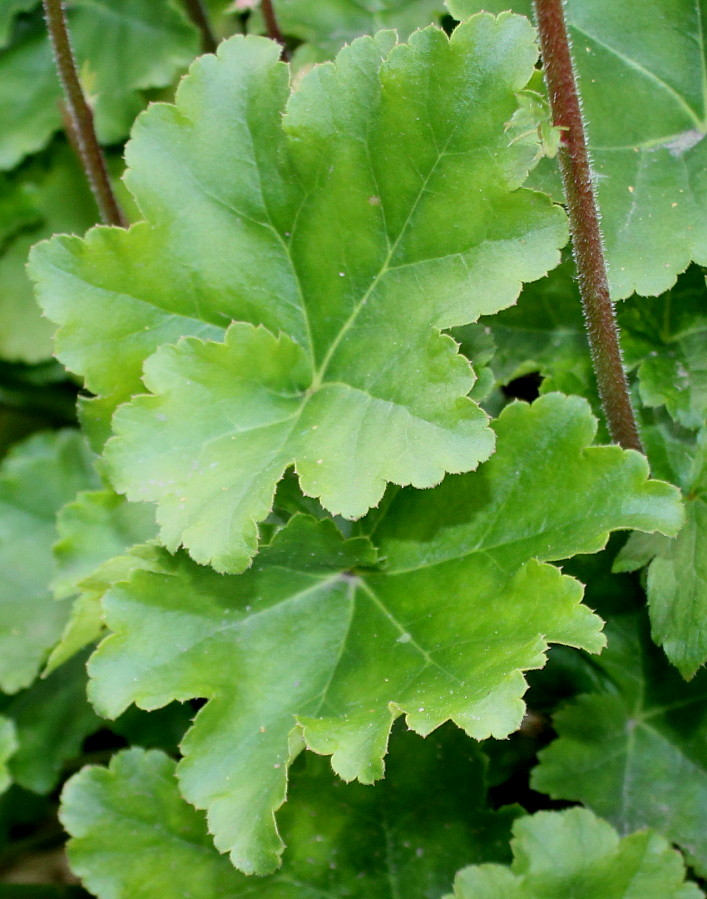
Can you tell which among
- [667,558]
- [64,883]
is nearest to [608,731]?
[667,558]

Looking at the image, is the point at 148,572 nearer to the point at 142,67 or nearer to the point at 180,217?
the point at 180,217

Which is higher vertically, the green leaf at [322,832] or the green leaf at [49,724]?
the green leaf at [322,832]

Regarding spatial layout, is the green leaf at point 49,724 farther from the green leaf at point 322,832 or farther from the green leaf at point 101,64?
the green leaf at point 101,64

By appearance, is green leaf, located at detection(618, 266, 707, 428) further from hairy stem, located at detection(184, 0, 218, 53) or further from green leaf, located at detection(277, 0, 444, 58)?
hairy stem, located at detection(184, 0, 218, 53)

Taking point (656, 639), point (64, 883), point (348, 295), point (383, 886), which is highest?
point (348, 295)

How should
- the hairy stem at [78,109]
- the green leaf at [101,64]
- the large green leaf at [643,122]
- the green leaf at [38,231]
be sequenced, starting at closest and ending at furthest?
the large green leaf at [643,122] < the hairy stem at [78,109] < the green leaf at [101,64] < the green leaf at [38,231]

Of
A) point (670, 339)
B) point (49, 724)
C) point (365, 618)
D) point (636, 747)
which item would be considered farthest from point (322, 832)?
point (670, 339)

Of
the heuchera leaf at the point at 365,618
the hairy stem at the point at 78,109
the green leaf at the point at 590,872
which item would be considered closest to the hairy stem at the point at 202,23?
the hairy stem at the point at 78,109
